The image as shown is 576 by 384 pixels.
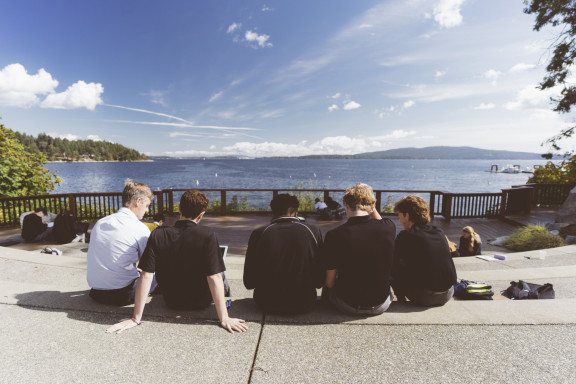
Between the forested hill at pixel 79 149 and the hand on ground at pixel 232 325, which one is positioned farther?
the forested hill at pixel 79 149

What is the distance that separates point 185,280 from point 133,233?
657mm

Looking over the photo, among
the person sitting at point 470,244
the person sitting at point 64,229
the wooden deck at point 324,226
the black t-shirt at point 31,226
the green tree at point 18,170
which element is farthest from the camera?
the green tree at point 18,170

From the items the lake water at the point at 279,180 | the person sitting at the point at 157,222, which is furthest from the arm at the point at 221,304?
the lake water at the point at 279,180

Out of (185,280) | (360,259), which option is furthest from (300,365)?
(185,280)

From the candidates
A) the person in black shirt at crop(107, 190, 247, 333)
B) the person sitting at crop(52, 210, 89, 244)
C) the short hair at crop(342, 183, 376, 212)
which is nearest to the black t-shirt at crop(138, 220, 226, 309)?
the person in black shirt at crop(107, 190, 247, 333)

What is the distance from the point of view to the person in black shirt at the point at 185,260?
7.37 ft

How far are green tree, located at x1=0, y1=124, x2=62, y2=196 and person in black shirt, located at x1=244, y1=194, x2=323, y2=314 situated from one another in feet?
34.7

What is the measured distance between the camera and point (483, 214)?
9.58 m

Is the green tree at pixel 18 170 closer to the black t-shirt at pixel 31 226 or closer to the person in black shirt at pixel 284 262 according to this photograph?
the black t-shirt at pixel 31 226

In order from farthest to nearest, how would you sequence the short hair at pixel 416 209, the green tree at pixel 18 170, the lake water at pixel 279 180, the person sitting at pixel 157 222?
the lake water at pixel 279 180 < the green tree at pixel 18 170 < the person sitting at pixel 157 222 < the short hair at pixel 416 209

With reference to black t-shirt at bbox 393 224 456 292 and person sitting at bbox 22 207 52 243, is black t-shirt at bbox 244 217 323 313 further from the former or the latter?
person sitting at bbox 22 207 52 243

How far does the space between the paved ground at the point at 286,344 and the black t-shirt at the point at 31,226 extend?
12.1 ft

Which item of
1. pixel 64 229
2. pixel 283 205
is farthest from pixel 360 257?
pixel 64 229

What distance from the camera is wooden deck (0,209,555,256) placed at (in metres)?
6.58
